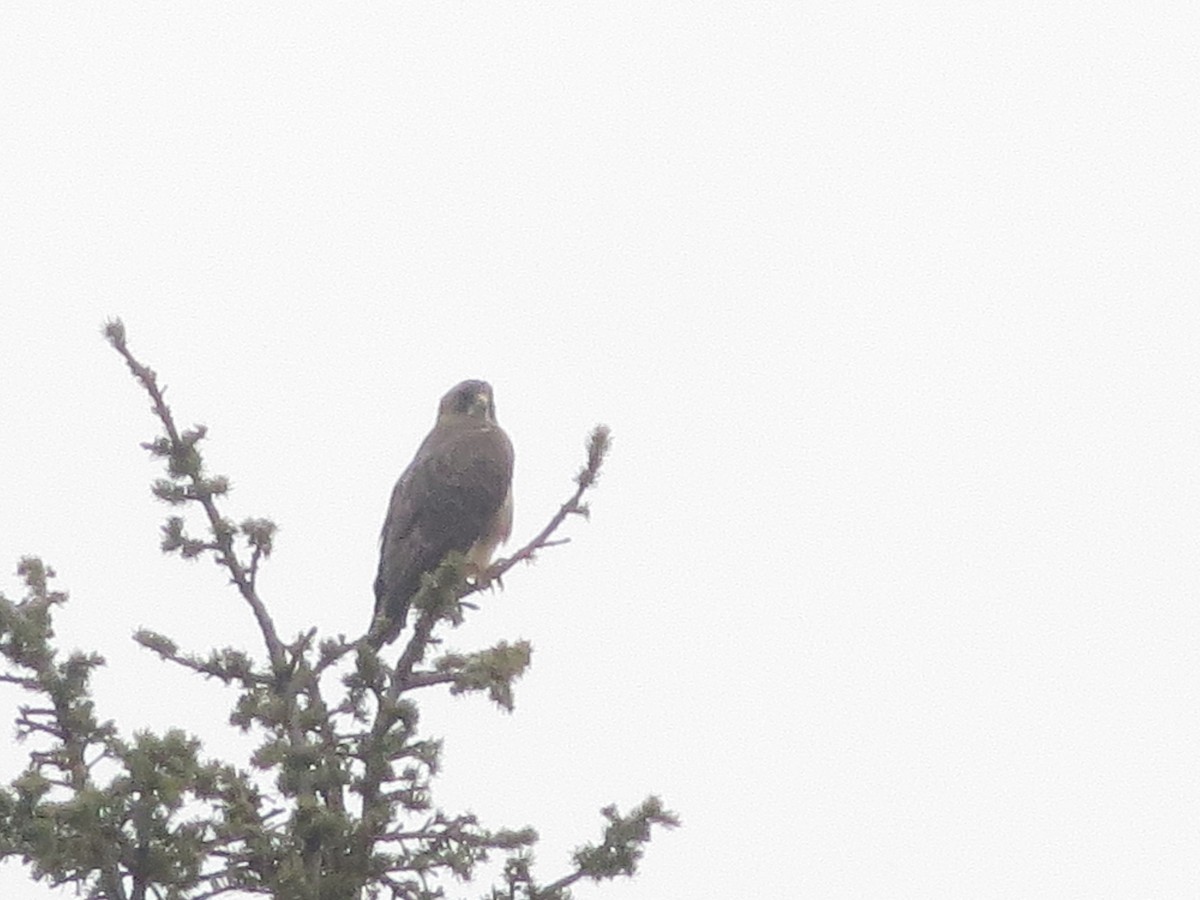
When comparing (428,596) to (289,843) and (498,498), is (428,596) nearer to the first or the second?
(289,843)

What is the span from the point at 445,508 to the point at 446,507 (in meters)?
0.01

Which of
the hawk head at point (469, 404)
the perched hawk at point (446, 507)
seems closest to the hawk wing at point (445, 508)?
the perched hawk at point (446, 507)

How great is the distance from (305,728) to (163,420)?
110 cm

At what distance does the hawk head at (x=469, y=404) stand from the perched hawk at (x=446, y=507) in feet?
0.32

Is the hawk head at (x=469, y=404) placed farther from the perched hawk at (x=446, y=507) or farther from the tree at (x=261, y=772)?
the tree at (x=261, y=772)

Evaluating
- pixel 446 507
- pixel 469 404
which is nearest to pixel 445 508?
pixel 446 507

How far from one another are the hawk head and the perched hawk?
0.32 ft

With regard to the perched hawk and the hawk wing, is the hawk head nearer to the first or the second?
the perched hawk

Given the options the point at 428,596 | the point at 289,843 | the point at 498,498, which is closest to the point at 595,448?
the point at 428,596

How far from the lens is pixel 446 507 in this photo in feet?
30.6

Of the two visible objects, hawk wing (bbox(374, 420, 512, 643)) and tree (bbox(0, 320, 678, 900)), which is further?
hawk wing (bbox(374, 420, 512, 643))

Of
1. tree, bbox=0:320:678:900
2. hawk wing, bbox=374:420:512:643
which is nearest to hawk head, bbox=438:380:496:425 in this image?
hawk wing, bbox=374:420:512:643

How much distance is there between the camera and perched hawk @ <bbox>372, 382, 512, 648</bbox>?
892cm

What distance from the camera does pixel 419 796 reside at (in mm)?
5590
